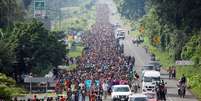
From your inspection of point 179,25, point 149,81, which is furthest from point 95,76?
point 179,25

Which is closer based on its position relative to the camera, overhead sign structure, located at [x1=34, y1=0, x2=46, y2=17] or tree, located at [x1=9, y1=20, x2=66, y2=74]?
tree, located at [x1=9, y1=20, x2=66, y2=74]

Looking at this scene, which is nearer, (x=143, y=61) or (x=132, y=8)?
(x=143, y=61)

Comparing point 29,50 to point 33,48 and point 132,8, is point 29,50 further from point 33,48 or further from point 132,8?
point 132,8

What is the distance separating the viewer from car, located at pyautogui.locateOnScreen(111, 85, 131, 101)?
49.2m

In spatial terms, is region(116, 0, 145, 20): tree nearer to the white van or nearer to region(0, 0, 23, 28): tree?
region(0, 0, 23, 28): tree

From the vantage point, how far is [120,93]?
49750 mm

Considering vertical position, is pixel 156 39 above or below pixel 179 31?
below

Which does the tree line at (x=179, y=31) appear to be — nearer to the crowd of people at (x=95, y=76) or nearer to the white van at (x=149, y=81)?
the crowd of people at (x=95, y=76)

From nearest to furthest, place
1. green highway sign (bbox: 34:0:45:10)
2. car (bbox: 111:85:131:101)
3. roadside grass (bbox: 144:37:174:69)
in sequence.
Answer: car (bbox: 111:85:131:101) < roadside grass (bbox: 144:37:174:69) < green highway sign (bbox: 34:0:45:10)

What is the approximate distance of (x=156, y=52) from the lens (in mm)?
104062

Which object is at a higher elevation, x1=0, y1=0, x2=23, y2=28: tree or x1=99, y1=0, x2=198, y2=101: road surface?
Answer: x1=0, y1=0, x2=23, y2=28: tree

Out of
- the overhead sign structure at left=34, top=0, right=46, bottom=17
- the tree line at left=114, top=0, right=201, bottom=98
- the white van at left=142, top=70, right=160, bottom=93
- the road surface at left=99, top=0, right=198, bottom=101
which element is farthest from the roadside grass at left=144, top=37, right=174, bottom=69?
the white van at left=142, top=70, right=160, bottom=93

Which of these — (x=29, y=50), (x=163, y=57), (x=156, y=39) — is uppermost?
(x=29, y=50)

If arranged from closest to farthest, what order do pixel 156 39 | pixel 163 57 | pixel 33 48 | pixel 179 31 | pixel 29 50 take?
pixel 29 50 → pixel 33 48 → pixel 179 31 → pixel 163 57 → pixel 156 39
